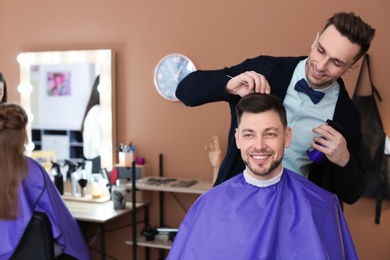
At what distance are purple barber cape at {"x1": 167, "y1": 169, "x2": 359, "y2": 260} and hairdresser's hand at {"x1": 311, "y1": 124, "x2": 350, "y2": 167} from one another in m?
0.13

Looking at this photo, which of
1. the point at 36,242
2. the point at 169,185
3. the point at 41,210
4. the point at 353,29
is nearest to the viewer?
the point at 353,29

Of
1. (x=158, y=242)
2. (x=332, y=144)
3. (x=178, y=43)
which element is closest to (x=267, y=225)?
(x=332, y=144)

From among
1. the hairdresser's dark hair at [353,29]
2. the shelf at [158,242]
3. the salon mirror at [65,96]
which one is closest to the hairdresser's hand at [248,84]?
the hairdresser's dark hair at [353,29]

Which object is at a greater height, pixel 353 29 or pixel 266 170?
pixel 353 29

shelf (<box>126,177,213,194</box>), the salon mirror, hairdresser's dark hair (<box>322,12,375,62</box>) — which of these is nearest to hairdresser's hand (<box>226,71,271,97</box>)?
hairdresser's dark hair (<box>322,12,375,62</box>)

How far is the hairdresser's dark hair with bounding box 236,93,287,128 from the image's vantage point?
1354mm

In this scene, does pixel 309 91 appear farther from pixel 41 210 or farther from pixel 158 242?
pixel 158 242

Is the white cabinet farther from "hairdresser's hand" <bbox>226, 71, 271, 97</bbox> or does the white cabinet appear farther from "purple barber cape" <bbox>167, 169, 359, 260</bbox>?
"hairdresser's hand" <bbox>226, 71, 271, 97</bbox>

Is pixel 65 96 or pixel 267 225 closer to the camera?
pixel 267 225

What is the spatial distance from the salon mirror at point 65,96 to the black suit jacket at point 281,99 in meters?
1.51

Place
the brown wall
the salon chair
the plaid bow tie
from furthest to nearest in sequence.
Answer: the brown wall < the salon chair < the plaid bow tie

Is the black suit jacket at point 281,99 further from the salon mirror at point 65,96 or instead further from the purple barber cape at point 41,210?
the salon mirror at point 65,96

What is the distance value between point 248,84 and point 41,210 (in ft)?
4.50

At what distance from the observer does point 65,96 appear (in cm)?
314
